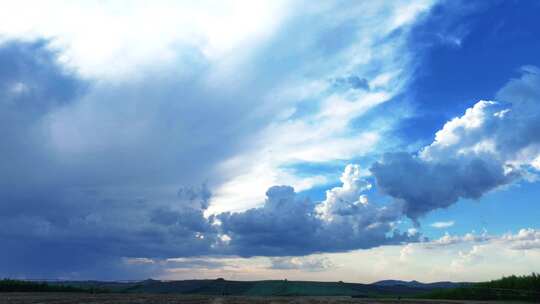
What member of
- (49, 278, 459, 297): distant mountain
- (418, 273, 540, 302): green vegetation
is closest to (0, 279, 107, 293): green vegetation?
(49, 278, 459, 297): distant mountain

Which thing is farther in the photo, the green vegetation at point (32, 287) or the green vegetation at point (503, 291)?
the green vegetation at point (32, 287)

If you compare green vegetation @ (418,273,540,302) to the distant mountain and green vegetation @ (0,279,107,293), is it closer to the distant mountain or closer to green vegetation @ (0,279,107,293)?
the distant mountain

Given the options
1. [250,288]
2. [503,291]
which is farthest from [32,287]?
[503,291]

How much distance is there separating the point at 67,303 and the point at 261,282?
Answer: 32.9 meters

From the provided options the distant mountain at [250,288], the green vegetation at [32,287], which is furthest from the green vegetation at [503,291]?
the green vegetation at [32,287]

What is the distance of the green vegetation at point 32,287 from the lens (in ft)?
148

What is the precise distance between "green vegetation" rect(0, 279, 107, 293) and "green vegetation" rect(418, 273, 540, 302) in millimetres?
31522

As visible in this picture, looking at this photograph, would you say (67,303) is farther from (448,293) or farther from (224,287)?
(448,293)

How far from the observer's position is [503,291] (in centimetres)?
4044

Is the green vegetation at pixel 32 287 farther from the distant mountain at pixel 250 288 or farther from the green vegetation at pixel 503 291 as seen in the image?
the green vegetation at pixel 503 291

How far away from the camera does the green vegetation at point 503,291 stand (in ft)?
127

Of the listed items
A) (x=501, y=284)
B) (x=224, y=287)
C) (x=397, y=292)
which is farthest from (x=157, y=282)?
(x=501, y=284)

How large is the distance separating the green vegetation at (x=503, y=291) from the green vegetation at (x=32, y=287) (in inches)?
1241

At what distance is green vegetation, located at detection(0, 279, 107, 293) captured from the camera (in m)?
45.2
